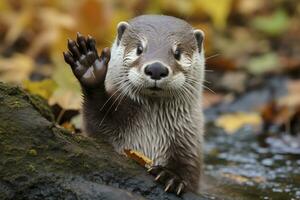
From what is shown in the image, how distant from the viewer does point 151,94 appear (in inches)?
161

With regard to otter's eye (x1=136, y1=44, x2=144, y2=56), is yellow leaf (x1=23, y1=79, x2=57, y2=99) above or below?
below

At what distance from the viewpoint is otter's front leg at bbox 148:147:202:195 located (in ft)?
12.8

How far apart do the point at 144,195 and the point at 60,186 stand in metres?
0.46

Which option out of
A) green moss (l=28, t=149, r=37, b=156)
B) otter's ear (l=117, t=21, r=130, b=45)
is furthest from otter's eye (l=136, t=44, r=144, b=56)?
green moss (l=28, t=149, r=37, b=156)

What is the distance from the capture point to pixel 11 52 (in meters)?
9.07

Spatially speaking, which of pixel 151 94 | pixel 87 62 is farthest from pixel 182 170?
pixel 87 62

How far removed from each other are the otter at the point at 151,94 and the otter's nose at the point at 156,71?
15 mm

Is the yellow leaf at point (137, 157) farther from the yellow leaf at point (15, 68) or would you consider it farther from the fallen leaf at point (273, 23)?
the fallen leaf at point (273, 23)

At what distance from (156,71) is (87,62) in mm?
394

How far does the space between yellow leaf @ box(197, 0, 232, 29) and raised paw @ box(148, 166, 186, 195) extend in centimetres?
612

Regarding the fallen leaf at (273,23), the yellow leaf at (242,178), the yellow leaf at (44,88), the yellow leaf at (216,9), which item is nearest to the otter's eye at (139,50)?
the yellow leaf at (44,88)

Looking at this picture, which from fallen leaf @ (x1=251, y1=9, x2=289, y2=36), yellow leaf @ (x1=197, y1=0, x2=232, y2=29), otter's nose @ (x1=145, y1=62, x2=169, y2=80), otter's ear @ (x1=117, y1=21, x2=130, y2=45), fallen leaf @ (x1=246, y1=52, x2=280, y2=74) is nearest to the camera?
otter's nose @ (x1=145, y1=62, x2=169, y2=80)

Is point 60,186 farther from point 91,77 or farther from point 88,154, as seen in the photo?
point 91,77

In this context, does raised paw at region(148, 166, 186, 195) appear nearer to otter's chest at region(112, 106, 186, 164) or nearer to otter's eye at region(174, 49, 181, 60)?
otter's chest at region(112, 106, 186, 164)
